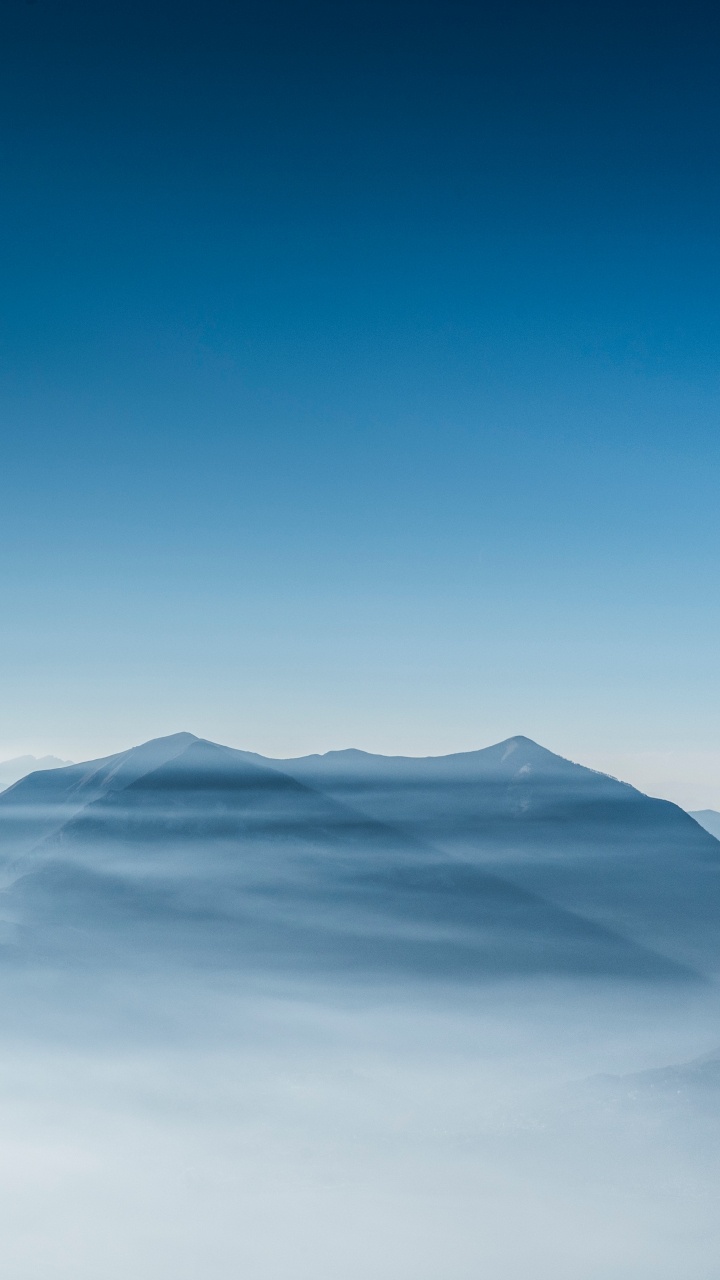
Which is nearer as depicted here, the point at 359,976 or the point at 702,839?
the point at 702,839

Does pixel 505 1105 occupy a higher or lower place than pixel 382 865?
lower

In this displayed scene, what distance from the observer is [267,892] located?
107m

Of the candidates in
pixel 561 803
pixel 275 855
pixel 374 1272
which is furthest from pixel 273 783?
pixel 374 1272

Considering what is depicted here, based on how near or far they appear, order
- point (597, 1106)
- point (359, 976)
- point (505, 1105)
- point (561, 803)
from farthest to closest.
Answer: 1. point (359, 976)
2. point (505, 1105)
3. point (597, 1106)
4. point (561, 803)

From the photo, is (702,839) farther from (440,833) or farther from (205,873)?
(205,873)

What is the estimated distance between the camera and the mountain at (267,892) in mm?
89125

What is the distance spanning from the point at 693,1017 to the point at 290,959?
6844 cm

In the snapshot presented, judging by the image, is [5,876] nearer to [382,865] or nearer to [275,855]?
[275,855]

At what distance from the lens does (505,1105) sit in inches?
4173

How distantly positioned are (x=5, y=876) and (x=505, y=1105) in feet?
223

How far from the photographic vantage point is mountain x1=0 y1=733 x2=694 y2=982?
8912cm

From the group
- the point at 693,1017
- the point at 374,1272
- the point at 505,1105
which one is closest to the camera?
the point at 374,1272

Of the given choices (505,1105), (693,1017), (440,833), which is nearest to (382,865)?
(440,833)

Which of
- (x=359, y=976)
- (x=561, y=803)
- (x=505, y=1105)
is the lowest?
(x=505, y=1105)
